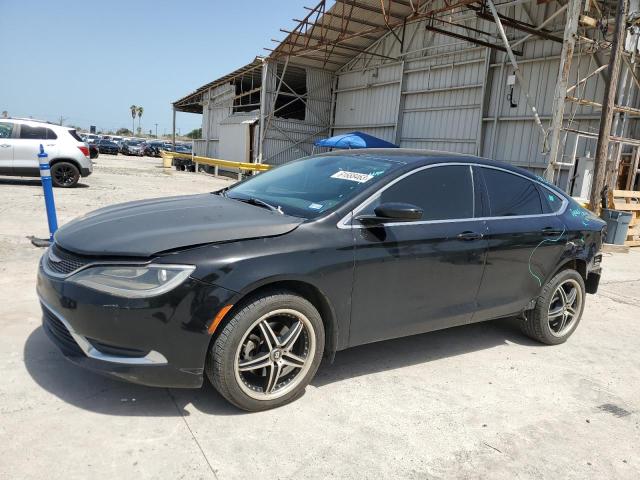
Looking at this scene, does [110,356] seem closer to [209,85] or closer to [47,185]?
[47,185]

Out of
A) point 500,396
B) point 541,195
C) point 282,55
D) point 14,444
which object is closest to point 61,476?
point 14,444

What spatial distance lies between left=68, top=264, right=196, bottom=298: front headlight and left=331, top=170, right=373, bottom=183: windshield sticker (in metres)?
1.41

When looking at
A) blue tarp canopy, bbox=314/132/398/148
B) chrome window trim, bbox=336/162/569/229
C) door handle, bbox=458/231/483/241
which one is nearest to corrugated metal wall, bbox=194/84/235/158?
blue tarp canopy, bbox=314/132/398/148

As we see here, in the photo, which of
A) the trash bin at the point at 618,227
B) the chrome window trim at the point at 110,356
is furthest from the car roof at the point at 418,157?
the trash bin at the point at 618,227

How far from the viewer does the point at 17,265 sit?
573 centimetres

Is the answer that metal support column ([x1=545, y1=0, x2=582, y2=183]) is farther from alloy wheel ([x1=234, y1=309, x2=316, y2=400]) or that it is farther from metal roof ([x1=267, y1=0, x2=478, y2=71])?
alloy wheel ([x1=234, y1=309, x2=316, y2=400])

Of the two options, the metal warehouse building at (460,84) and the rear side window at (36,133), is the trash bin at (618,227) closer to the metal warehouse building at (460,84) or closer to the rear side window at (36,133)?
the metal warehouse building at (460,84)

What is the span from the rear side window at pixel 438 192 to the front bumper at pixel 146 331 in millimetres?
1436

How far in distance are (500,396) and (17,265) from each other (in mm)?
5255

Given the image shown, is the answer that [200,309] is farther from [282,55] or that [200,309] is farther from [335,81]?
[335,81]

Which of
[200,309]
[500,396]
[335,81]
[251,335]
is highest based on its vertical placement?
[335,81]

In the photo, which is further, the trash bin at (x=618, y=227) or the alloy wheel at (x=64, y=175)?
the alloy wheel at (x=64, y=175)

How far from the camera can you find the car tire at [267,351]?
281 cm

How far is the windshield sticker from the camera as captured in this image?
3535mm
